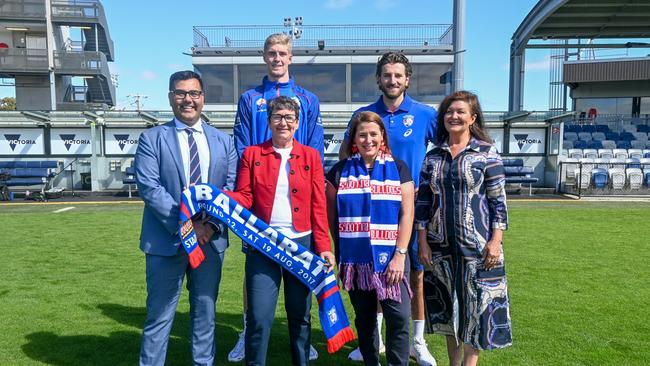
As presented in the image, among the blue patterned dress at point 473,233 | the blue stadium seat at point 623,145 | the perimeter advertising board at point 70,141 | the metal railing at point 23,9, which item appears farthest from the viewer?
the metal railing at point 23,9

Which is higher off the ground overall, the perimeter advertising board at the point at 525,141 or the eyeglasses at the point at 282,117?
the perimeter advertising board at the point at 525,141

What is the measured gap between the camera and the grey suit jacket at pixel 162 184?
294 centimetres

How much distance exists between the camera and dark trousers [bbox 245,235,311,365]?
9.84 feet

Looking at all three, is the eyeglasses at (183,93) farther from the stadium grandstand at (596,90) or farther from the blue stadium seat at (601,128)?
the blue stadium seat at (601,128)

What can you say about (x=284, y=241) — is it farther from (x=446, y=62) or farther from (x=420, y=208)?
(x=446, y=62)

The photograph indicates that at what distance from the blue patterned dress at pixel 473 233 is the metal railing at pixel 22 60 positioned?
30.0 meters

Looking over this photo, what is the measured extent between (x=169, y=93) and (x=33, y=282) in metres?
4.30

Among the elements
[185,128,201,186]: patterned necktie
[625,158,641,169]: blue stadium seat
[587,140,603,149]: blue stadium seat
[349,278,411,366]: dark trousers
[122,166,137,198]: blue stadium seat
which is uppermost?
[587,140,603,149]: blue stadium seat

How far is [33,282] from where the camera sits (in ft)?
19.5

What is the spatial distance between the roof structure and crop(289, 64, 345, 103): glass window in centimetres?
988

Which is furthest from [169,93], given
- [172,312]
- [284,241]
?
[172,312]

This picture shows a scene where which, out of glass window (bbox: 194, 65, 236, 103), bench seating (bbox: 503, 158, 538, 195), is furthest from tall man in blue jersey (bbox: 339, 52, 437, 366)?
glass window (bbox: 194, 65, 236, 103)

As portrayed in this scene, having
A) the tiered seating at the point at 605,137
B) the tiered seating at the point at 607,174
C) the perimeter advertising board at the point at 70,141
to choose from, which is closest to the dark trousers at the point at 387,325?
the tiered seating at the point at 607,174

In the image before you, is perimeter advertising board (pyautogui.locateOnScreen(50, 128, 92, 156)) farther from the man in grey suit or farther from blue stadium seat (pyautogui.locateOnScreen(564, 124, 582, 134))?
blue stadium seat (pyautogui.locateOnScreen(564, 124, 582, 134))
